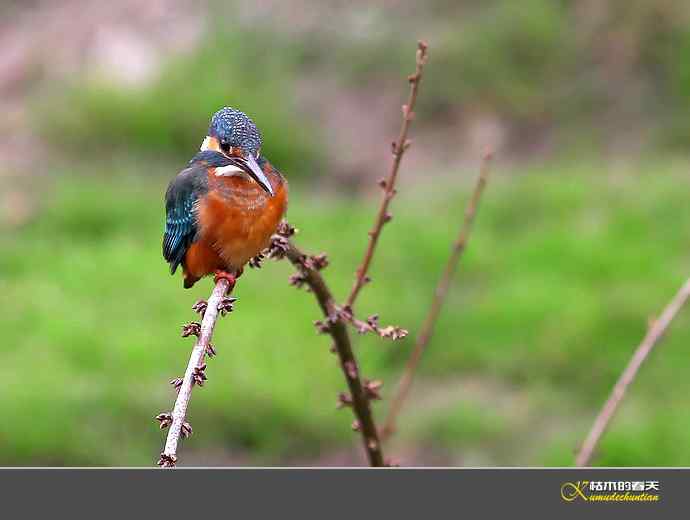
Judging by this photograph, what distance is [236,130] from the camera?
1.76 meters

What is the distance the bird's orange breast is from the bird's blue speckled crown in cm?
16

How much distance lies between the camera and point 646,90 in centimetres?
661

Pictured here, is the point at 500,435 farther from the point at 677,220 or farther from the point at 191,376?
the point at 191,376

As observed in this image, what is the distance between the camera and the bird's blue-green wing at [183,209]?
2.01 metres

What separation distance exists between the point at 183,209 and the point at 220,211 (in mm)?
77

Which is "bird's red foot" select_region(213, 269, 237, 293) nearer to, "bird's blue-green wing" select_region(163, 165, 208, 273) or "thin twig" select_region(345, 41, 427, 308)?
"bird's blue-green wing" select_region(163, 165, 208, 273)

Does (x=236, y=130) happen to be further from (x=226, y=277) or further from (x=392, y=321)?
(x=392, y=321)

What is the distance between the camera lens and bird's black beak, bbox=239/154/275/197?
5.67 feet

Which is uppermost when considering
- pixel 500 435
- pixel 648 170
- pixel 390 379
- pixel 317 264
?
pixel 648 170
